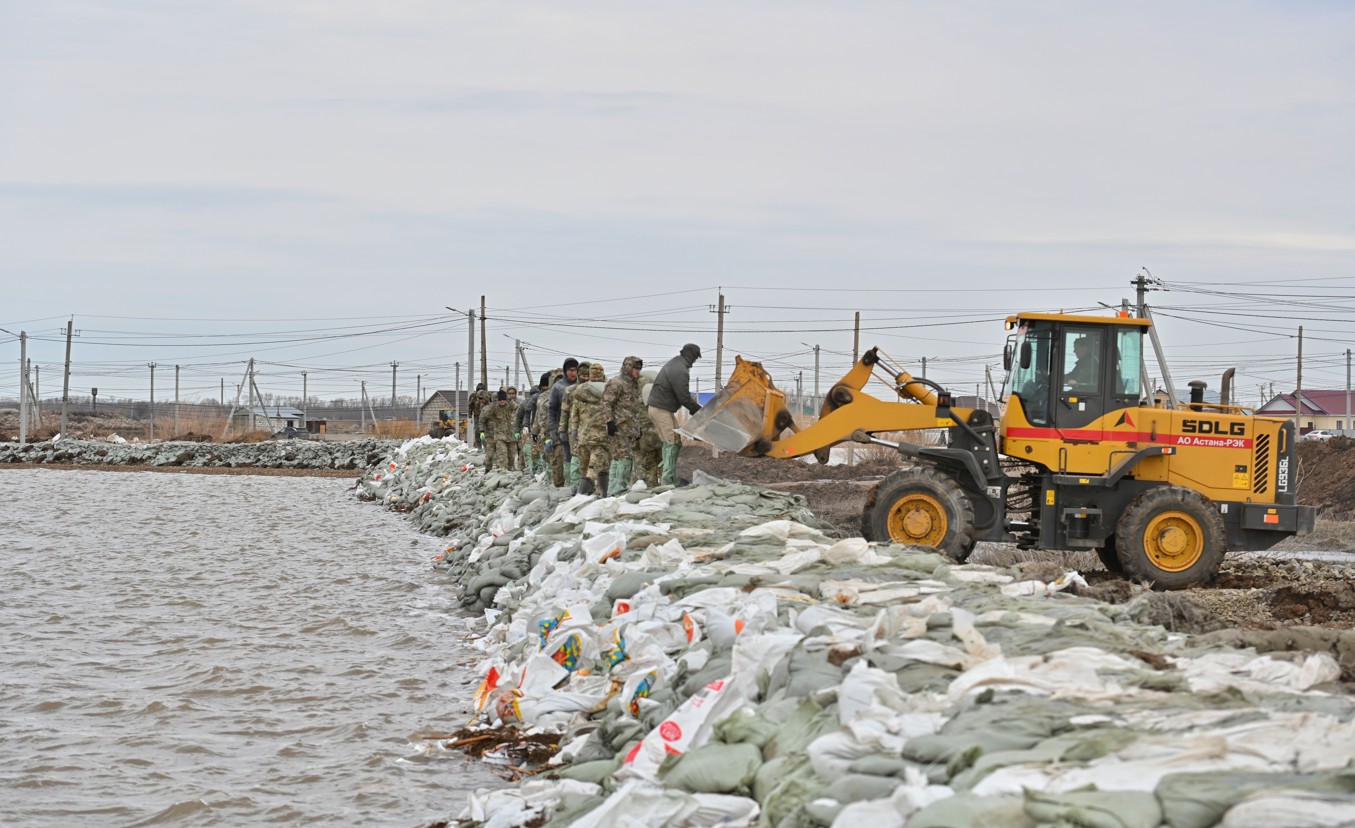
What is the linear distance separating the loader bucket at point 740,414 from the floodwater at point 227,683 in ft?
9.74

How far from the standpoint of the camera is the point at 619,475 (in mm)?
15430

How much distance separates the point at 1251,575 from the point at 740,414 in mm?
4961

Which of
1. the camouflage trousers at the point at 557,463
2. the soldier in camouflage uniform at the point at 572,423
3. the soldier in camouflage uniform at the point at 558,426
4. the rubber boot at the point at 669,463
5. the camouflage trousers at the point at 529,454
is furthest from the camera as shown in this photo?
the camouflage trousers at the point at 529,454

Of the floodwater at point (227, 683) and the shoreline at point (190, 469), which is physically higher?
the floodwater at point (227, 683)

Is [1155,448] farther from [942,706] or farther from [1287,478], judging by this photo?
[942,706]

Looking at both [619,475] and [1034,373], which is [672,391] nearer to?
[619,475]

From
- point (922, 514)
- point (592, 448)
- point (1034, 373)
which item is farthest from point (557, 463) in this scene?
point (1034, 373)

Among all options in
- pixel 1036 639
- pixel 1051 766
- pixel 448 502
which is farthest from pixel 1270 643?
pixel 448 502

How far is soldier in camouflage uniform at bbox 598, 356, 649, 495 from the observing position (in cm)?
1489

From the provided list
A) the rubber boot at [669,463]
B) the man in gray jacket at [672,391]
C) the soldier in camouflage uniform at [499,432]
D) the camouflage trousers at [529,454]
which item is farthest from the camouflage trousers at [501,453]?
the man in gray jacket at [672,391]

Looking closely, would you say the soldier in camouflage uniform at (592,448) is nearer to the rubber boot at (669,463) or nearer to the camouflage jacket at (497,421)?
the rubber boot at (669,463)

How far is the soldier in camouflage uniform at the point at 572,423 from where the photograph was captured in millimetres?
16453

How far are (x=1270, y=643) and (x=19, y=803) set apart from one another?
6.27m

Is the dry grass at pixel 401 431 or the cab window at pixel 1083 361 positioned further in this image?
the dry grass at pixel 401 431
